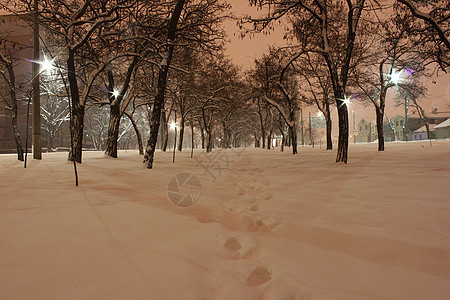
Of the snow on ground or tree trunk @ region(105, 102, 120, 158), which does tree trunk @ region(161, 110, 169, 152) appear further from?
the snow on ground

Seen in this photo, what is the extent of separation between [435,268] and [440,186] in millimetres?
3028

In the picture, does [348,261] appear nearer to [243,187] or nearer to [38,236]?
[38,236]

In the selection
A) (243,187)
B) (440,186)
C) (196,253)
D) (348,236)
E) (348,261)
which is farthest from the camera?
(243,187)

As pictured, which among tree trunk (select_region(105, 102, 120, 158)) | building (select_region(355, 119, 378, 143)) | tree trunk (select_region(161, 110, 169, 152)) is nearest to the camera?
tree trunk (select_region(105, 102, 120, 158))

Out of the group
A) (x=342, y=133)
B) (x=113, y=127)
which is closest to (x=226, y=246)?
(x=342, y=133)

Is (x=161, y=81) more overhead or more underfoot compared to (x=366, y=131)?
more underfoot

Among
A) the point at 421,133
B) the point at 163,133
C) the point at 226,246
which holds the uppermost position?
the point at 421,133

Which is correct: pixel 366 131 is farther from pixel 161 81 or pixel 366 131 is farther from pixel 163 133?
pixel 161 81

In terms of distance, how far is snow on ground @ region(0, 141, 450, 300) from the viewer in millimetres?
1530

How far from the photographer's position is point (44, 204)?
3139mm

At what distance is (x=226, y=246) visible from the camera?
7.47 feet

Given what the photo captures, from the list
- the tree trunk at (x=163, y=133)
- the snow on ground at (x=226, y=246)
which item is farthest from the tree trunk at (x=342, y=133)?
the tree trunk at (x=163, y=133)

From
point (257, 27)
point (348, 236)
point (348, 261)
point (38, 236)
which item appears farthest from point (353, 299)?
point (257, 27)

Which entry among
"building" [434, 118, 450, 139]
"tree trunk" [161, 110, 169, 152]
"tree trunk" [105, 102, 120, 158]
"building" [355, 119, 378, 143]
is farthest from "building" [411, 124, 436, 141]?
"tree trunk" [105, 102, 120, 158]
